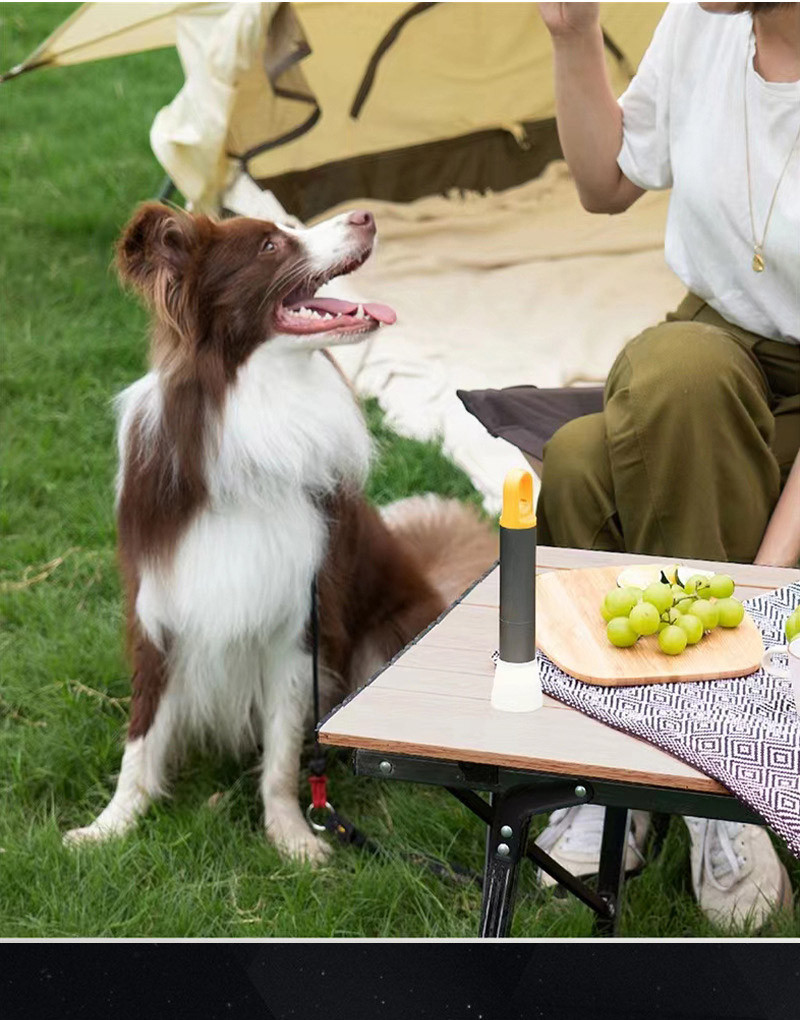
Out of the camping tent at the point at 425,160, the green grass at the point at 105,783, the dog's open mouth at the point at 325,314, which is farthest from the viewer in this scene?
the camping tent at the point at 425,160

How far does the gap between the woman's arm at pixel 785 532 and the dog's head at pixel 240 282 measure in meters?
0.72

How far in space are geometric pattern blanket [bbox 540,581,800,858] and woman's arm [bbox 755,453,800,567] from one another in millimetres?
614

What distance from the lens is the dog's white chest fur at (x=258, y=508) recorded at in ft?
7.78

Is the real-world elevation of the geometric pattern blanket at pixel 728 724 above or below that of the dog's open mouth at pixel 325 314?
below

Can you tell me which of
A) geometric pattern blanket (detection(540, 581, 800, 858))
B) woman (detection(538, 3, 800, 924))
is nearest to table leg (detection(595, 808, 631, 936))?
woman (detection(538, 3, 800, 924))

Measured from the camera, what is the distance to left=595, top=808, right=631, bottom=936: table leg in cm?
211

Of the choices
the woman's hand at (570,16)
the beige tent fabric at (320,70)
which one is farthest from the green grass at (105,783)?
the woman's hand at (570,16)

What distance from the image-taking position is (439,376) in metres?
4.48

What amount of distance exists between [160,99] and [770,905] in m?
6.37

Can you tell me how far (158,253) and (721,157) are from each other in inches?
37.4

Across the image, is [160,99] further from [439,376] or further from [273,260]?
[273,260]

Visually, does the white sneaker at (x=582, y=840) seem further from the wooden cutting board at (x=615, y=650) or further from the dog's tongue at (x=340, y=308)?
the dog's tongue at (x=340, y=308)

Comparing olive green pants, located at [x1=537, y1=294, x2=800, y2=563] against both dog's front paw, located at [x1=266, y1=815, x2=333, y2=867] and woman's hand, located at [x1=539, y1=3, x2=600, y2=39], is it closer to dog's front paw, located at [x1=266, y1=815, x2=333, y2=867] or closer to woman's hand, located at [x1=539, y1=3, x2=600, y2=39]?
woman's hand, located at [x1=539, y1=3, x2=600, y2=39]

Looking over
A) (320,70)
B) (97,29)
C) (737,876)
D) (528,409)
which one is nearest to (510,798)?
(737,876)
